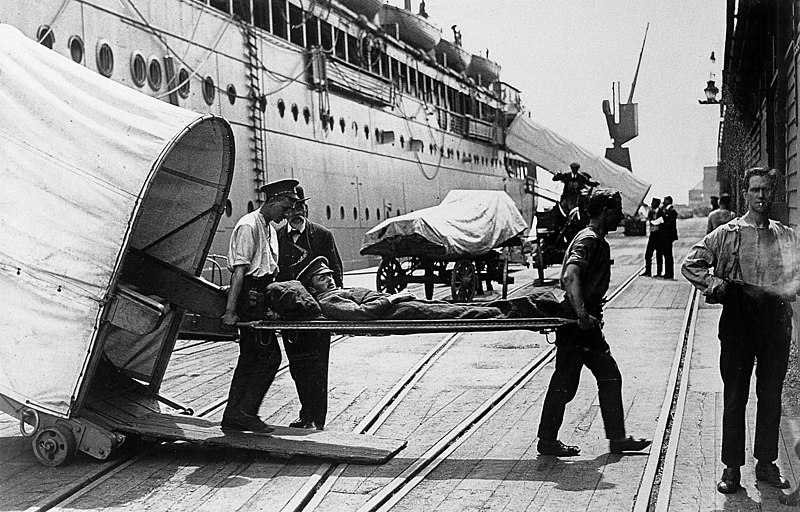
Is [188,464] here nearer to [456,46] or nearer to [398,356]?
[398,356]

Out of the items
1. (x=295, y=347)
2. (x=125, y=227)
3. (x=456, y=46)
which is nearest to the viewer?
(x=125, y=227)

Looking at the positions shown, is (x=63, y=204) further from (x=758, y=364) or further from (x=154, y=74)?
(x=154, y=74)

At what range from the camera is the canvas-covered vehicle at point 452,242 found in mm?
16812

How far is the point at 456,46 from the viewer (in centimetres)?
4816

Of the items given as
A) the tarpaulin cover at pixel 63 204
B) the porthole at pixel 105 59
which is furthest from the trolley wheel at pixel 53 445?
the porthole at pixel 105 59

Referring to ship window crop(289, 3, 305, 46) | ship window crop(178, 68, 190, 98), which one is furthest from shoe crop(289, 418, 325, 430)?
ship window crop(289, 3, 305, 46)

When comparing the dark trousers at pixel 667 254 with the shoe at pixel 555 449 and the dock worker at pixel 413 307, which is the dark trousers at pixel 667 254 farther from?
the shoe at pixel 555 449

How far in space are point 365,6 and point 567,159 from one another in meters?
9.60

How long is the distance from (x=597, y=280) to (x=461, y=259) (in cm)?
1096

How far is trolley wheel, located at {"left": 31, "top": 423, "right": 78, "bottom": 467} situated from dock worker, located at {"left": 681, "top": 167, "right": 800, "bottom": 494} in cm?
419

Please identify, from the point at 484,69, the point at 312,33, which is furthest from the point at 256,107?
the point at 484,69

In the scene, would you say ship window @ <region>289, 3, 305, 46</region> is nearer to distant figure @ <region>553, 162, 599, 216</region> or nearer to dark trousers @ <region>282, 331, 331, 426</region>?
distant figure @ <region>553, 162, 599, 216</region>

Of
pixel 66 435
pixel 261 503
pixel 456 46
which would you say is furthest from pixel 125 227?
pixel 456 46

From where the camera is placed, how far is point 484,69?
177ft
